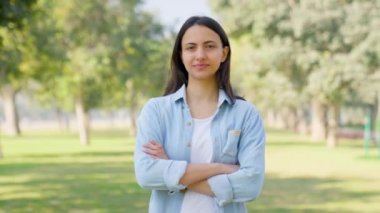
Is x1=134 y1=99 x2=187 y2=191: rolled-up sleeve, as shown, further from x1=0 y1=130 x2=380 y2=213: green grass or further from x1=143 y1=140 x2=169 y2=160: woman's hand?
x1=0 y1=130 x2=380 y2=213: green grass

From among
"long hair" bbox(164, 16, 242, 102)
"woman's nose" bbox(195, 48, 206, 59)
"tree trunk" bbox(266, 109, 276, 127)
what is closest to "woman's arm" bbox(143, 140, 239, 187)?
"long hair" bbox(164, 16, 242, 102)

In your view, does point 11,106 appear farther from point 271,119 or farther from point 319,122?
point 271,119

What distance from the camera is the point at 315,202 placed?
11.5 meters

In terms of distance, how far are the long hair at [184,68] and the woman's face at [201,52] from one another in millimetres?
26

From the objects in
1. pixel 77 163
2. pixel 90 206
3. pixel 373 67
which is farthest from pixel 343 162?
pixel 90 206

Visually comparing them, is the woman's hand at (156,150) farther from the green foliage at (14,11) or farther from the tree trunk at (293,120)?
the tree trunk at (293,120)

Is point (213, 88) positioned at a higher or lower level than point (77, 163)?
higher

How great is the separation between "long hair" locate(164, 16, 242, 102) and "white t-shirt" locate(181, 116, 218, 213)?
0.22 m

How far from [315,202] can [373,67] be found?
16.5 m

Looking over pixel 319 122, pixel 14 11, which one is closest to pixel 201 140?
pixel 14 11

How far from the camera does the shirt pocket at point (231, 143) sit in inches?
110

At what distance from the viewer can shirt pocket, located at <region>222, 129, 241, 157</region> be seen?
2805mm

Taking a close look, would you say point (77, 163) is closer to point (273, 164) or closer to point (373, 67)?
point (273, 164)

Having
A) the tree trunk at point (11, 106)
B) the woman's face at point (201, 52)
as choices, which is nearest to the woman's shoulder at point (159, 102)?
the woman's face at point (201, 52)
